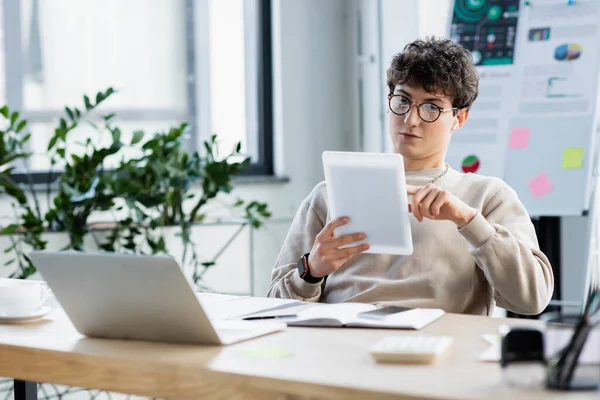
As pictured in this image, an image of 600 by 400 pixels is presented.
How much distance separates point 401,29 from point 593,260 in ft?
5.02

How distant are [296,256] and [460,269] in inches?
15.5

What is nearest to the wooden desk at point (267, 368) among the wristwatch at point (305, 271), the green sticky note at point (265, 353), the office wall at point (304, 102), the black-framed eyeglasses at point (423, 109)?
the green sticky note at point (265, 353)

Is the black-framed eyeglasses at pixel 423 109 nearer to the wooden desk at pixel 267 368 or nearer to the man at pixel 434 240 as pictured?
the man at pixel 434 240

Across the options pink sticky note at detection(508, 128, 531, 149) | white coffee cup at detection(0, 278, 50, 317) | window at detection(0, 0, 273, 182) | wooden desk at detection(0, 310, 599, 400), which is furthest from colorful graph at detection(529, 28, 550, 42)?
white coffee cup at detection(0, 278, 50, 317)

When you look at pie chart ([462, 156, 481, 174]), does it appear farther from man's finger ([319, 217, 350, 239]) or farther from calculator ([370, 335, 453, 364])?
calculator ([370, 335, 453, 364])

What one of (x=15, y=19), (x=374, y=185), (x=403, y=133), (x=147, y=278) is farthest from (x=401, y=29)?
(x=147, y=278)

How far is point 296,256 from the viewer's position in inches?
86.0

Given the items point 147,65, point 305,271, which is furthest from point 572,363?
point 147,65

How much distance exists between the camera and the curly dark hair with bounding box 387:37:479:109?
6.88 feet

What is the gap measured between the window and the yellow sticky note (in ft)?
5.10

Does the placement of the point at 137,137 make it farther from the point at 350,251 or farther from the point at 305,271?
the point at 350,251

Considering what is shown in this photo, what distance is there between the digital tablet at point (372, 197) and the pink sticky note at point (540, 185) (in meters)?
1.73

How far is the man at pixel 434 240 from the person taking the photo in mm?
1909

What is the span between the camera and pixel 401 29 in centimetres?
430
